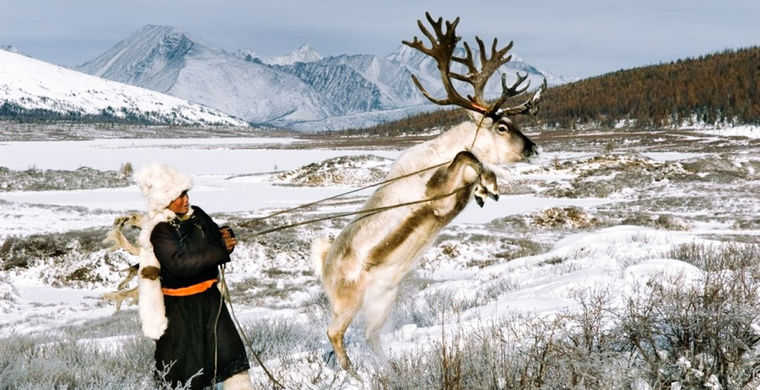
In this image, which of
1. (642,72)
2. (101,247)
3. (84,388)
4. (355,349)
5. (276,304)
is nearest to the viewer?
(84,388)

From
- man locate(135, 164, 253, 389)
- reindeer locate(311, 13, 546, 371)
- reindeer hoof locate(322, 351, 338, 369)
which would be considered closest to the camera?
reindeer locate(311, 13, 546, 371)

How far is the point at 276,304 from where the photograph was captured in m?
12.3

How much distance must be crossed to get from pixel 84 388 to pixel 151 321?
2.84 feet

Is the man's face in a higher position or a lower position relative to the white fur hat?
lower

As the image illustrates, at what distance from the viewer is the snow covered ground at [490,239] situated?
7293mm

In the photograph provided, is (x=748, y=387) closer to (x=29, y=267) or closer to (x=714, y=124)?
Result: (x=29, y=267)

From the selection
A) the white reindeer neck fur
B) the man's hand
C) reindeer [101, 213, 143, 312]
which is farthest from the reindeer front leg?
reindeer [101, 213, 143, 312]

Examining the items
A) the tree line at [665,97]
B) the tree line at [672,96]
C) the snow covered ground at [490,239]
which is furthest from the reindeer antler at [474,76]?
the tree line at [665,97]

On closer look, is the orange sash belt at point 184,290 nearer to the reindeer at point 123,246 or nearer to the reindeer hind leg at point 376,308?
the reindeer at point 123,246

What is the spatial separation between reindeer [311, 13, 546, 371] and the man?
848 millimetres

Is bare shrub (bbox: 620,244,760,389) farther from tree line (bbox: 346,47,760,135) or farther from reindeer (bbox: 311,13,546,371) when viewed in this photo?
tree line (bbox: 346,47,760,135)

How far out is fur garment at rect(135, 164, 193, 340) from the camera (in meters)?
4.04

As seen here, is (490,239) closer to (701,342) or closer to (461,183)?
(701,342)

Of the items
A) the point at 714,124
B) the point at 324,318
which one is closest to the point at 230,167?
the point at 324,318
